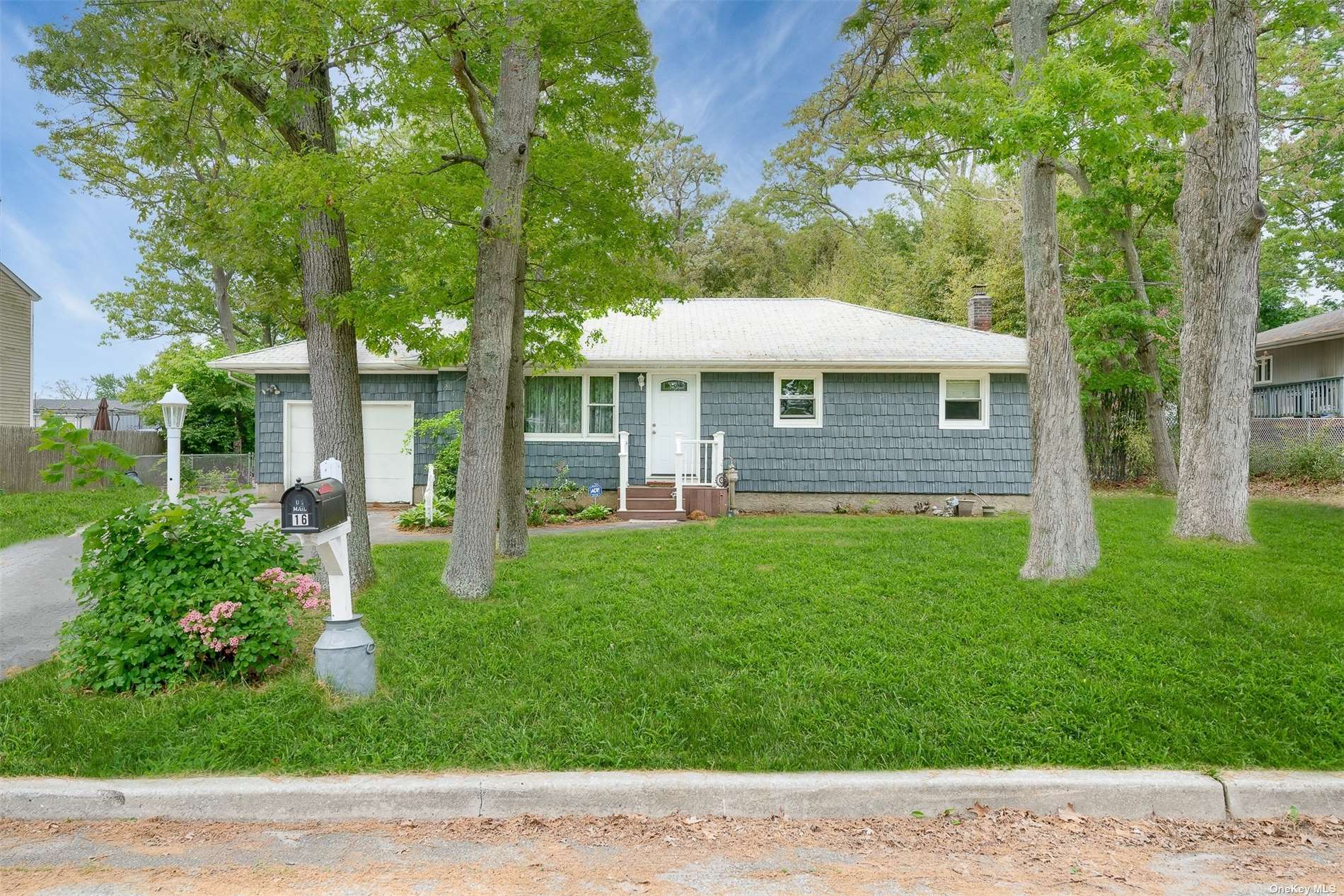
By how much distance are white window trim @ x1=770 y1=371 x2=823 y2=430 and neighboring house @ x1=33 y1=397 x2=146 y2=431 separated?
18232 millimetres

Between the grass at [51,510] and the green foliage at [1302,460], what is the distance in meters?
18.6

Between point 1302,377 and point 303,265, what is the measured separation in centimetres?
2411

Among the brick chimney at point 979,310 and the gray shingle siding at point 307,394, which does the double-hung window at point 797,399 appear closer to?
the brick chimney at point 979,310

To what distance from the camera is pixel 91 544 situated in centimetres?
419

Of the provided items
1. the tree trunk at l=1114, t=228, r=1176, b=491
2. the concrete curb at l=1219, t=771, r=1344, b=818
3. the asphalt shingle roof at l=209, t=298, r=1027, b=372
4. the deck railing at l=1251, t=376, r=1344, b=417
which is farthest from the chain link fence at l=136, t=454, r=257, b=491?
the deck railing at l=1251, t=376, r=1344, b=417

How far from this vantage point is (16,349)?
18.9 m

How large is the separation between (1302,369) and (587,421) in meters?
19.7

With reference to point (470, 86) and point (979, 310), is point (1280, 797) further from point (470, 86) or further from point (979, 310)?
point (979, 310)

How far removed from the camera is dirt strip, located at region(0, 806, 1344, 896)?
2.71 m

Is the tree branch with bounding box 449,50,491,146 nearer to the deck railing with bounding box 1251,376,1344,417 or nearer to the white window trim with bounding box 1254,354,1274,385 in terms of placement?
the deck railing with bounding box 1251,376,1344,417

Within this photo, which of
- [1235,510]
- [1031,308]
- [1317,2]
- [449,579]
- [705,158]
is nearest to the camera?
[449,579]

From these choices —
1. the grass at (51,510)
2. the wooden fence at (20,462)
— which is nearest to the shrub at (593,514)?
the grass at (51,510)

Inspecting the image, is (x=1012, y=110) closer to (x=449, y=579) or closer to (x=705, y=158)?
(x=449, y=579)

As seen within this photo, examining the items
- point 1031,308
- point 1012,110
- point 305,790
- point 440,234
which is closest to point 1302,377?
point 1031,308
